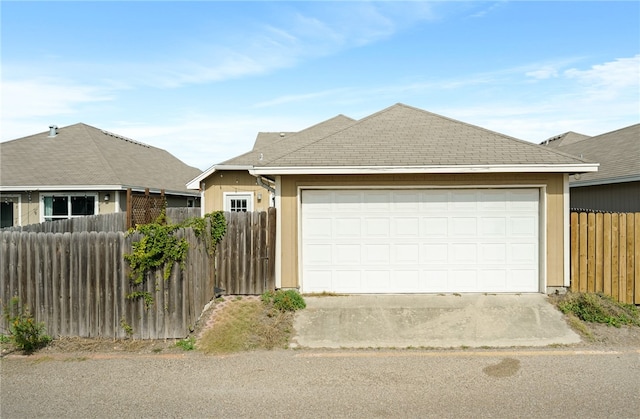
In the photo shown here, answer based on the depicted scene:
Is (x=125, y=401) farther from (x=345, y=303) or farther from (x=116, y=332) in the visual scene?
(x=345, y=303)

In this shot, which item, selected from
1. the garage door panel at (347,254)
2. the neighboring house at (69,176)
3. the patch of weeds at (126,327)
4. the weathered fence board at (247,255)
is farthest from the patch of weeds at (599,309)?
the neighboring house at (69,176)

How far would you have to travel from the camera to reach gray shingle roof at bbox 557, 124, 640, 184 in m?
13.6

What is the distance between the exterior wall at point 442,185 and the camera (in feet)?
31.0

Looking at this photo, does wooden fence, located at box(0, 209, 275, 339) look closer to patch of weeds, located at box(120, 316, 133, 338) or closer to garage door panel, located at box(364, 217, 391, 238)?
patch of weeds, located at box(120, 316, 133, 338)

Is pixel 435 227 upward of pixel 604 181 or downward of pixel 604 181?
downward

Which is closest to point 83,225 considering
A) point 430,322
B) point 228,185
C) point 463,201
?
point 228,185

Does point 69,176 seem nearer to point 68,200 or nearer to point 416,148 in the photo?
point 68,200

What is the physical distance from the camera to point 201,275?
8.45m

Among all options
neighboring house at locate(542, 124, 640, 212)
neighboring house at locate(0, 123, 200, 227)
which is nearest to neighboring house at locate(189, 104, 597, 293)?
neighboring house at locate(542, 124, 640, 212)

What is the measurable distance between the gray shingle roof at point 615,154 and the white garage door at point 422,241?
19.5 ft

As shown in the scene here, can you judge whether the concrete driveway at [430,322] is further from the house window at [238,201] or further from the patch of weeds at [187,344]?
the house window at [238,201]

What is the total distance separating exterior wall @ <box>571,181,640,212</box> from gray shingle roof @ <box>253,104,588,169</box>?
18.0 feet

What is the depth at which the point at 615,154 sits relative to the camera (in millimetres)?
15758

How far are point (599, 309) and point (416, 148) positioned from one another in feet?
15.7
